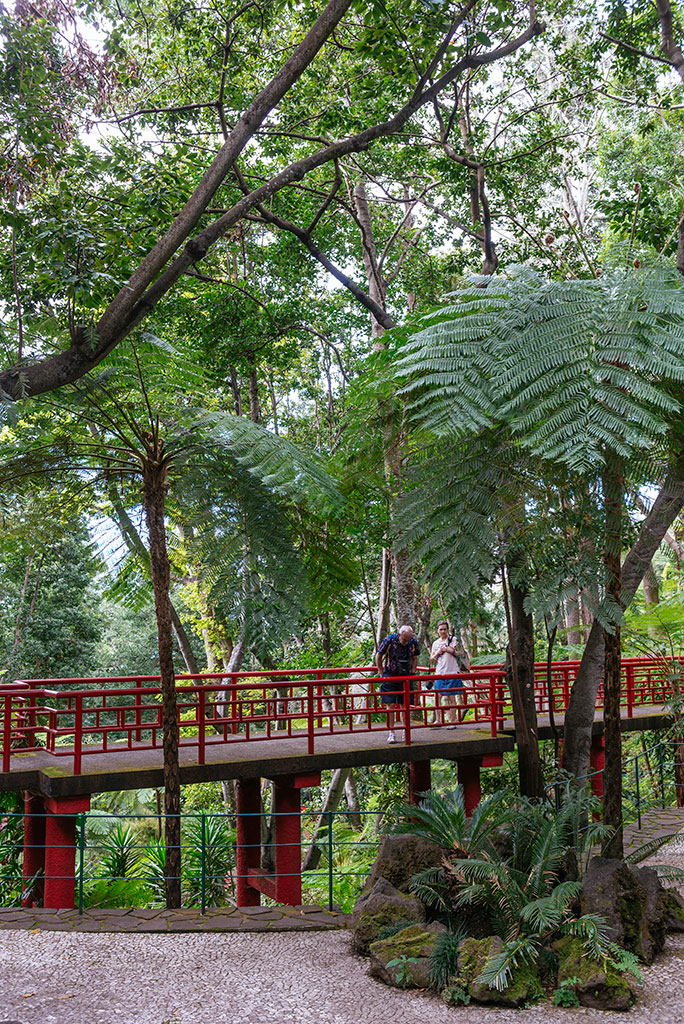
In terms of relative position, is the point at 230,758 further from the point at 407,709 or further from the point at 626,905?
the point at 626,905

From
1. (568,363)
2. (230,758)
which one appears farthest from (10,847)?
(568,363)

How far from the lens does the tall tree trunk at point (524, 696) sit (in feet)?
29.6

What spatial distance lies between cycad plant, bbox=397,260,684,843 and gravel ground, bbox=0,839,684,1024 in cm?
269

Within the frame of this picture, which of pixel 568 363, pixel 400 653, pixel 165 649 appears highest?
pixel 568 363

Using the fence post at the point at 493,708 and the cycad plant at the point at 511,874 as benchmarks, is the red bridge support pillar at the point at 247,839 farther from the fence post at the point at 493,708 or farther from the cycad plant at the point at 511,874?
the cycad plant at the point at 511,874

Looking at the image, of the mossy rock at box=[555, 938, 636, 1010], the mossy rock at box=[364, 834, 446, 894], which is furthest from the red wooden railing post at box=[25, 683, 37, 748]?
the mossy rock at box=[555, 938, 636, 1010]

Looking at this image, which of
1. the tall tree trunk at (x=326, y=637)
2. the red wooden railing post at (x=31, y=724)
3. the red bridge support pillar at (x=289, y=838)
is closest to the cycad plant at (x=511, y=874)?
the red bridge support pillar at (x=289, y=838)

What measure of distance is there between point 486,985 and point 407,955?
2.40 ft

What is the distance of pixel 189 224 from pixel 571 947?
19.7 ft

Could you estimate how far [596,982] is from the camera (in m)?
5.64

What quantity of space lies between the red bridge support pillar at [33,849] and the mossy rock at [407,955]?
17.1ft

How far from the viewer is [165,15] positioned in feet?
38.5

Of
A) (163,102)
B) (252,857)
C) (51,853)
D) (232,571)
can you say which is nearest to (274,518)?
(232,571)

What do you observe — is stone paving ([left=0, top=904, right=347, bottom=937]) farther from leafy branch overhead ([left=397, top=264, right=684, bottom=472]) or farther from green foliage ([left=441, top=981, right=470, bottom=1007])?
leafy branch overhead ([left=397, top=264, right=684, bottom=472])
